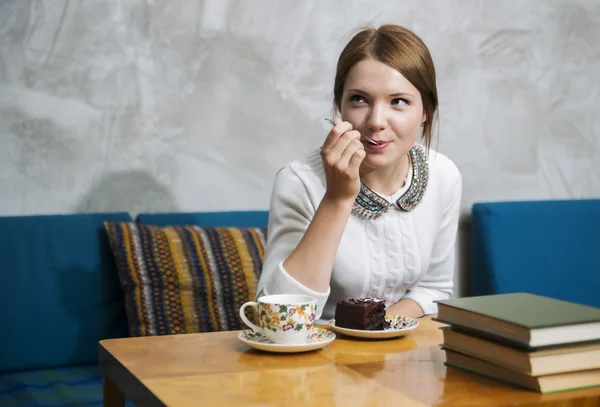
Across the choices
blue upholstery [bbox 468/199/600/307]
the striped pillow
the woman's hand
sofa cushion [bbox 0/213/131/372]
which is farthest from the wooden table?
blue upholstery [bbox 468/199/600/307]

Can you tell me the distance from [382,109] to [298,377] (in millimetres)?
764

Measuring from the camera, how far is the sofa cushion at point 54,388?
6.26ft

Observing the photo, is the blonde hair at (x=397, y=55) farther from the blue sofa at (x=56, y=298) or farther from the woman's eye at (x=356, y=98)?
the blue sofa at (x=56, y=298)

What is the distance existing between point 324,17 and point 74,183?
1.00 meters

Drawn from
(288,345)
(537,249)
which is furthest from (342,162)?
(537,249)

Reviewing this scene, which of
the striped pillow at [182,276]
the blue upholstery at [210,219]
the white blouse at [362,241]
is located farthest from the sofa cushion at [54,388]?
the white blouse at [362,241]

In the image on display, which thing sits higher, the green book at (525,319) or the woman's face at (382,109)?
the woman's face at (382,109)

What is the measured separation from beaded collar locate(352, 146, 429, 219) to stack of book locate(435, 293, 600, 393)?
59 cm

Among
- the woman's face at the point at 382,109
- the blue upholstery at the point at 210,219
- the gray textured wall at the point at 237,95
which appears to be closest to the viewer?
the woman's face at the point at 382,109

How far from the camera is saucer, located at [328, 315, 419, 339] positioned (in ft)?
4.39

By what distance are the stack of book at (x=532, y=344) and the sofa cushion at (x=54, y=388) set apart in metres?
1.06

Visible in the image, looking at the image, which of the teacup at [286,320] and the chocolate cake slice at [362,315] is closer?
the teacup at [286,320]

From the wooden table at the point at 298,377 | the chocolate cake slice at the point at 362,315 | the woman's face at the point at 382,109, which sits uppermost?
the woman's face at the point at 382,109

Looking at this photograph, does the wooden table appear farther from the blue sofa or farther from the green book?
the blue sofa
